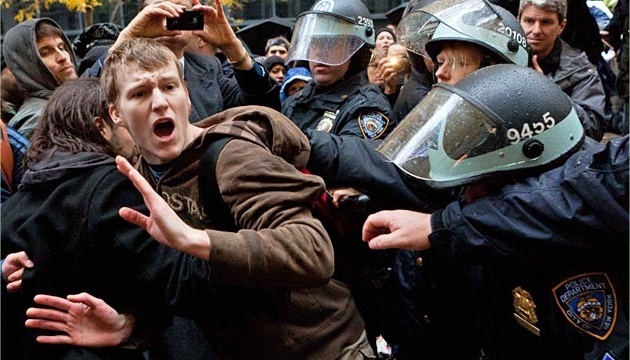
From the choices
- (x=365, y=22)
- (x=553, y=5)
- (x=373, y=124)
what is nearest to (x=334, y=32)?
(x=365, y=22)

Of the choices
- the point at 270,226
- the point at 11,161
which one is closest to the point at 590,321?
the point at 270,226

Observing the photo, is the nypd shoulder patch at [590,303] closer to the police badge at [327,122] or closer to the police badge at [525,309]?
the police badge at [525,309]

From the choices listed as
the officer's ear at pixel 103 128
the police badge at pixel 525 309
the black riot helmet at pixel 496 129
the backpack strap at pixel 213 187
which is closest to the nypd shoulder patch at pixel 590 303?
the police badge at pixel 525 309

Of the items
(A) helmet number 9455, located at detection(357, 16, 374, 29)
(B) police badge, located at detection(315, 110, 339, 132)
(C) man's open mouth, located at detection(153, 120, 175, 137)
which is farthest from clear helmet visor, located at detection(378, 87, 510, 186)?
(A) helmet number 9455, located at detection(357, 16, 374, 29)

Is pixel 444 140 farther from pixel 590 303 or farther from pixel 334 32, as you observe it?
pixel 334 32

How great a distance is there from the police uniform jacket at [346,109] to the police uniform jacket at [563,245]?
1.20 m

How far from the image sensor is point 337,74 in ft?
12.6

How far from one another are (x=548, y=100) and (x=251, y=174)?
891mm

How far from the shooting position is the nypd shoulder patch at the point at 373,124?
337 centimetres

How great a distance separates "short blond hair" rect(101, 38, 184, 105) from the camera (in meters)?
2.49

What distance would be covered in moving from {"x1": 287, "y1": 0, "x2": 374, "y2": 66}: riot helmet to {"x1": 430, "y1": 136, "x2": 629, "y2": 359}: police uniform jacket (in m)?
1.81

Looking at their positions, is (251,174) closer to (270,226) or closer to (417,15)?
(270,226)

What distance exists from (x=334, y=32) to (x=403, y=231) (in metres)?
1.95

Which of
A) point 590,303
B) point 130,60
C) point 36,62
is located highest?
point 130,60
